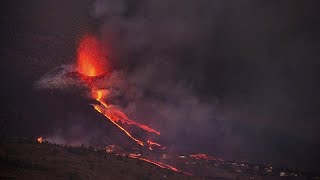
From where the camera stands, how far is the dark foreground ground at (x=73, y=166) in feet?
144

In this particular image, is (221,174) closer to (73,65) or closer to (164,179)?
(164,179)

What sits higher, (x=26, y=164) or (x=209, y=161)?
(x=209, y=161)

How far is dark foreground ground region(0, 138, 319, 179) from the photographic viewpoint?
43.8m

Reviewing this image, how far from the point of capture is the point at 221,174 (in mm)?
65375

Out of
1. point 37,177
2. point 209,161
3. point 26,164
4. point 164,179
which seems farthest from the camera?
point 209,161

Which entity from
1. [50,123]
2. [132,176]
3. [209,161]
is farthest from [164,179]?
[50,123]

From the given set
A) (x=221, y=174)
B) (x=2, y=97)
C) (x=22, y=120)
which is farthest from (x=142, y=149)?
(x=2, y=97)

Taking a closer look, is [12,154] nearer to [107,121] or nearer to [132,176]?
[132,176]

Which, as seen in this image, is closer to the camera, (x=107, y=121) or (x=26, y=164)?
(x=26, y=164)

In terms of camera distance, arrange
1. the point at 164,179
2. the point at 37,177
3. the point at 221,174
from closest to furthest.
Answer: the point at 37,177 → the point at 164,179 → the point at 221,174

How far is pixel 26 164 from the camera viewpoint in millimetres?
45031

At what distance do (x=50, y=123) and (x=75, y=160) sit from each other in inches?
1395

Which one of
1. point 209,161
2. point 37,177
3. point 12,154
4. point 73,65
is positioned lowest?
point 37,177

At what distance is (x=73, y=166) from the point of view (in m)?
48.3
